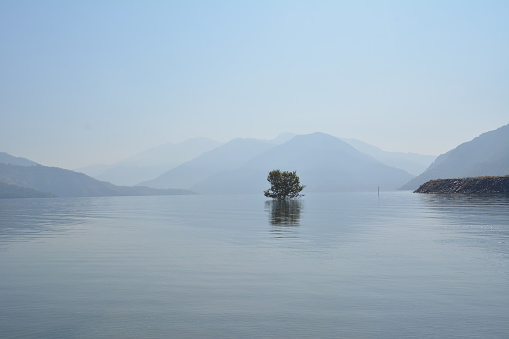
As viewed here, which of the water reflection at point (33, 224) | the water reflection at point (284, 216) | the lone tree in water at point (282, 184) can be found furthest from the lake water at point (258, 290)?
the lone tree in water at point (282, 184)

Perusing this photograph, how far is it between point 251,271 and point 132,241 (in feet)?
65.8

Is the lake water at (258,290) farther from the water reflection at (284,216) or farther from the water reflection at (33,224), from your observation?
the water reflection at (284,216)

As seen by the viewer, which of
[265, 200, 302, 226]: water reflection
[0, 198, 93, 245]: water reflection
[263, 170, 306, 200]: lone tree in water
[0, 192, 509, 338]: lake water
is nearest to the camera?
[0, 192, 509, 338]: lake water

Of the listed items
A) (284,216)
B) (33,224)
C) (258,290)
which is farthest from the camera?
(284,216)

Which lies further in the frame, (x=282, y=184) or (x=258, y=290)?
(x=282, y=184)

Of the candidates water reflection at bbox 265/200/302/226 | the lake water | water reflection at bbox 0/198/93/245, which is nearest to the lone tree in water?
water reflection at bbox 265/200/302/226

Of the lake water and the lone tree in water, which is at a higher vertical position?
the lone tree in water

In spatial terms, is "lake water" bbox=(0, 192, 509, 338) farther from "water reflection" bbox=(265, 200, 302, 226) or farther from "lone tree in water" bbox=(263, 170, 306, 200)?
"lone tree in water" bbox=(263, 170, 306, 200)

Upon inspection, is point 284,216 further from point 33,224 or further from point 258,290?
point 258,290

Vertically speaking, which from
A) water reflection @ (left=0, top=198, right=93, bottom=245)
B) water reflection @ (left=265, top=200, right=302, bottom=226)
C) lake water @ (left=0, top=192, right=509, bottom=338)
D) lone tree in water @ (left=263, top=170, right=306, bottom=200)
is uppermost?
lone tree in water @ (left=263, top=170, right=306, bottom=200)

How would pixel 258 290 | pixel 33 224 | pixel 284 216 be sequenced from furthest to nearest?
pixel 284 216 < pixel 33 224 < pixel 258 290

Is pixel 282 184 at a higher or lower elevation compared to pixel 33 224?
higher

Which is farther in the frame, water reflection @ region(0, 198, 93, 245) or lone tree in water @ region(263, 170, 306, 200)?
lone tree in water @ region(263, 170, 306, 200)

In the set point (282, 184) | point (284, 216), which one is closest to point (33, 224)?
point (284, 216)
